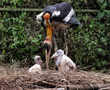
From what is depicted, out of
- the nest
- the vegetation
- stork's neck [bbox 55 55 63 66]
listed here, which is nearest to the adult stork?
the vegetation

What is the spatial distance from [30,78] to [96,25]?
338cm

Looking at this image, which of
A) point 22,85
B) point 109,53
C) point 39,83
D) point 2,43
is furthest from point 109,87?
point 2,43

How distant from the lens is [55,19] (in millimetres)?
5227

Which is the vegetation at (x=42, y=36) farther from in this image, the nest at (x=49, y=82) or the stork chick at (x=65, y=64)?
the nest at (x=49, y=82)

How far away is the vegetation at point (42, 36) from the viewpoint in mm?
5949

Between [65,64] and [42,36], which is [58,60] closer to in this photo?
[65,64]

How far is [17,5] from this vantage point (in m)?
6.36

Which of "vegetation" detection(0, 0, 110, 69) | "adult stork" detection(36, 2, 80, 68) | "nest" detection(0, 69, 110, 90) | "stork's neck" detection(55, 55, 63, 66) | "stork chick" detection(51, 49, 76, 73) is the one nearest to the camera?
"nest" detection(0, 69, 110, 90)

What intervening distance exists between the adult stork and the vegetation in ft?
1.98

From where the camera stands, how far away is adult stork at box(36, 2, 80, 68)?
511cm

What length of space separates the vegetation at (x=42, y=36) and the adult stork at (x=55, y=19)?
0.60 metres

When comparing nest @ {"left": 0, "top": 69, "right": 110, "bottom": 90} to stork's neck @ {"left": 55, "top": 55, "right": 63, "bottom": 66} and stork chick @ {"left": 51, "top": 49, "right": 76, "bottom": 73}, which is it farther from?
stork's neck @ {"left": 55, "top": 55, "right": 63, "bottom": 66}

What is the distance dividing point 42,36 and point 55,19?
93 cm

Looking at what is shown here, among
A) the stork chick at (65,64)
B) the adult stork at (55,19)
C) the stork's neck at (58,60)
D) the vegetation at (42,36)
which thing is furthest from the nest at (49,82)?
the vegetation at (42,36)
